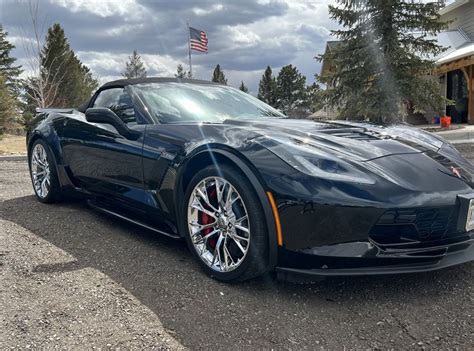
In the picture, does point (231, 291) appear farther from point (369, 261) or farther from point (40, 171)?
point (40, 171)

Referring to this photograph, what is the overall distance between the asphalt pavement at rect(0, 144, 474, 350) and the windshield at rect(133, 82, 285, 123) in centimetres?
99

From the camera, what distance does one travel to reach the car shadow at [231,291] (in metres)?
2.03

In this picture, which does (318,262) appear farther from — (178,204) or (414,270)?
(178,204)

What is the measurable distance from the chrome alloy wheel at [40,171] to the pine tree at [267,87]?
6220 centimetres

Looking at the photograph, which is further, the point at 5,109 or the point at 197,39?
the point at 197,39

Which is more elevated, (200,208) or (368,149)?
(368,149)

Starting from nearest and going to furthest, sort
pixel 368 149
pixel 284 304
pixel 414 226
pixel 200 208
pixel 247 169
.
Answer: pixel 414 226
pixel 284 304
pixel 247 169
pixel 368 149
pixel 200 208

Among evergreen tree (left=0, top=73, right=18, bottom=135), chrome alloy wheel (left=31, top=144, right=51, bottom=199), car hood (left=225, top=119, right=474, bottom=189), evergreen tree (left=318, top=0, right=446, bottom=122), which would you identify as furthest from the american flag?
car hood (left=225, top=119, right=474, bottom=189)

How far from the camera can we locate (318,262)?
2.11 meters

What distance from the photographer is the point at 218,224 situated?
8.27ft

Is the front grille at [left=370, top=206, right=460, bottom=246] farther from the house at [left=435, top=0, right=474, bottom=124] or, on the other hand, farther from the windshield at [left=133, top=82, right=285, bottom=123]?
the house at [left=435, top=0, right=474, bottom=124]

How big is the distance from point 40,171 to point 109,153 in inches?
64.6

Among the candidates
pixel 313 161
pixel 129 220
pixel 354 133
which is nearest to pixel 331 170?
pixel 313 161

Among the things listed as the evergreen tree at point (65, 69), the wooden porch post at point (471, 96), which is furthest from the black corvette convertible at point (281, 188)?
the evergreen tree at point (65, 69)
